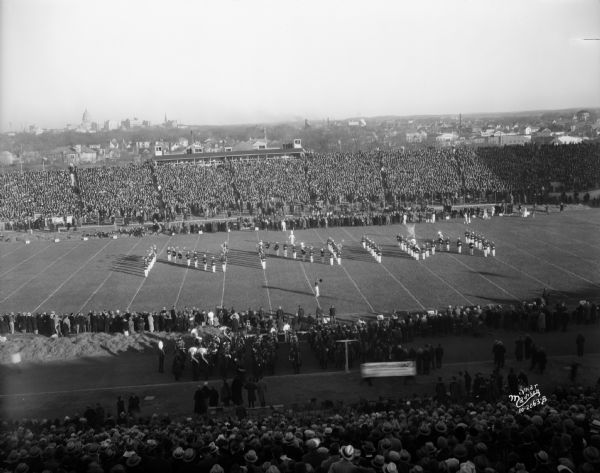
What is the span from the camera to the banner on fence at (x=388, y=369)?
16141mm

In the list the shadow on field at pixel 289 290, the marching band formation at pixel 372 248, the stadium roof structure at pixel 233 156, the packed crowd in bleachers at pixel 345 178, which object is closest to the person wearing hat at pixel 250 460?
the shadow on field at pixel 289 290

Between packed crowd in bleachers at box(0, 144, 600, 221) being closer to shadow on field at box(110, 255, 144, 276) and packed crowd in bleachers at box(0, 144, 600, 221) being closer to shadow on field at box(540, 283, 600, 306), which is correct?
shadow on field at box(110, 255, 144, 276)

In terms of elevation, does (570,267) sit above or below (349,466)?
below

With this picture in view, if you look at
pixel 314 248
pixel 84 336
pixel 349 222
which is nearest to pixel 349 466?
pixel 84 336

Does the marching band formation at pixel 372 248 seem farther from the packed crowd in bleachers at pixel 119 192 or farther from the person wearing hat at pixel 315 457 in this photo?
the person wearing hat at pixel 315 457

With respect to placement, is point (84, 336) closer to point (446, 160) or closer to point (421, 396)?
point (421, 396)

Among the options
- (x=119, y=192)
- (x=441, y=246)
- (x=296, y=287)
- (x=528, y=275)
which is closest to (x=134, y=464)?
(x=296, y=287)

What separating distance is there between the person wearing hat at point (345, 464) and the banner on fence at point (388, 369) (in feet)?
28.4

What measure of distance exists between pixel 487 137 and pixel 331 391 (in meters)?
99.6

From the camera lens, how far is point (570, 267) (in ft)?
90.2

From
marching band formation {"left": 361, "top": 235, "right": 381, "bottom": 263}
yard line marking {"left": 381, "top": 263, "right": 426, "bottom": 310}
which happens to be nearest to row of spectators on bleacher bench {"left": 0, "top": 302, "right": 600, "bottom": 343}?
yard line marking {"left": 381, "top": 263, "right": 426, "bottom": 310}

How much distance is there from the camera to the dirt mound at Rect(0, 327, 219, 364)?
19531mm

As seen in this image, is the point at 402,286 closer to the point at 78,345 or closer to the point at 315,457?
the point at 78,345

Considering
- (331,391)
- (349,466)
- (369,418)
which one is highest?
(349,466)
